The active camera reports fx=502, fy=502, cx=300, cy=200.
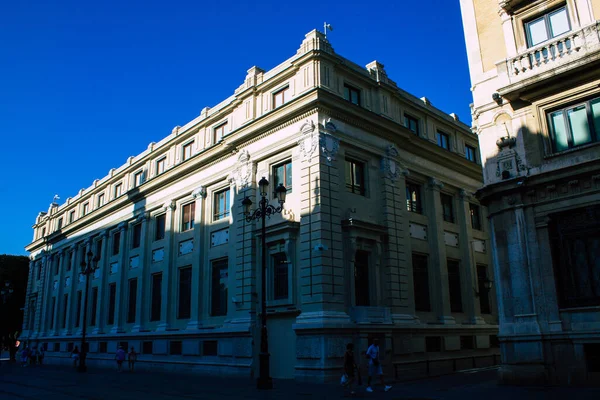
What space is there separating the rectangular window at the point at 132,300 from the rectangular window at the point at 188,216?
759 cm

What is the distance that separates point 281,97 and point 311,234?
8267 millimetres

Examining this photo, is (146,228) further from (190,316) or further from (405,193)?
(405,193)

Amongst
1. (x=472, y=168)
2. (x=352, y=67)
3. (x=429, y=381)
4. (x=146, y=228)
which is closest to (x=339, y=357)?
(x=429, y=381)

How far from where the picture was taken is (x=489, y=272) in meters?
33.2

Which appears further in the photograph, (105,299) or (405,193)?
(105,299)

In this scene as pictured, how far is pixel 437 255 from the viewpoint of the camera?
29.3 metres

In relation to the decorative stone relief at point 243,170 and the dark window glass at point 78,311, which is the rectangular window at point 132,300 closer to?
the dark window glass at point 78,311

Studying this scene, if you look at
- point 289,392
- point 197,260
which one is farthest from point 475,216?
point 289,392

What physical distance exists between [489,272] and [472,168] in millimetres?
7053

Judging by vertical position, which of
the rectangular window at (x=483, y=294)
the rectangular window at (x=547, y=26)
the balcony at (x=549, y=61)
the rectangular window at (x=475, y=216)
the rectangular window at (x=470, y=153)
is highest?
the rectangular window at (x=470, y=153)

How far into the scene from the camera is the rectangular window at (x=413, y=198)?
2936 cm

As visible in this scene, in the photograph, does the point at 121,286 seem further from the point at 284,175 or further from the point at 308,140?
the point at 308,140

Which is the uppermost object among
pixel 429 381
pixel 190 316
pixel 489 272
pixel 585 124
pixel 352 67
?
pixel 352 67

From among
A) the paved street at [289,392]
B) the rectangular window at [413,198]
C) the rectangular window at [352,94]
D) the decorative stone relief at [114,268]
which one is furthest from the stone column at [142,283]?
the rectangular window at [413,198]
